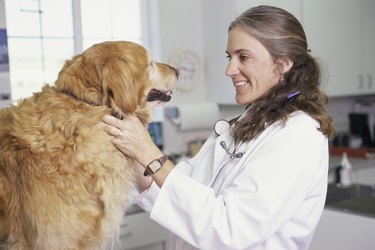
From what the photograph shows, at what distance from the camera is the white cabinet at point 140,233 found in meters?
2.54

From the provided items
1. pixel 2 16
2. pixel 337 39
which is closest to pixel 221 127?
pixel 2 16

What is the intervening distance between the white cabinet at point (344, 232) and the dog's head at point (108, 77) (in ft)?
4.75

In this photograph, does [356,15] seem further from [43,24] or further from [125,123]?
[125,123]

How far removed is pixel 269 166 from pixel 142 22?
2.26m

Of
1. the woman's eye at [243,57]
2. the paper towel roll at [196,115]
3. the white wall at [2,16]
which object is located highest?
the white wall at [2,16]

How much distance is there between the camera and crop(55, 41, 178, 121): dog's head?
123 cm

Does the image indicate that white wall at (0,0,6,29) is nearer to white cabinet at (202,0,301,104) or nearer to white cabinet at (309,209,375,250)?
white cabinet at (202,0,301,104)

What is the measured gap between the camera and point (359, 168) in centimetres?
330

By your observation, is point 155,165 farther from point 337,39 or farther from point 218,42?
point 337,39

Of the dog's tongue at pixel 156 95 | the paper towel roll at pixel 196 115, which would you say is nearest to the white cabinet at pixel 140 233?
Answer: the paper towel roll at pixel 196 115

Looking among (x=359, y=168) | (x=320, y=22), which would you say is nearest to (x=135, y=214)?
(x=359, y=168)

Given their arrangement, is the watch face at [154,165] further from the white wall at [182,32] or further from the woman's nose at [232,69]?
the white wall at [182,32]

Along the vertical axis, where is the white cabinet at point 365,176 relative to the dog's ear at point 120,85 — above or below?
below

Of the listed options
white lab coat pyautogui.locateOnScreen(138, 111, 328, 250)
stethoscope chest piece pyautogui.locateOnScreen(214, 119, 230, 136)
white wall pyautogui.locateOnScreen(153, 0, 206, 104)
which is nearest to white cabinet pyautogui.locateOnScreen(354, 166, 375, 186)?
white wall pyautogui.locateOnScreen(153, 0, 206, 104)
